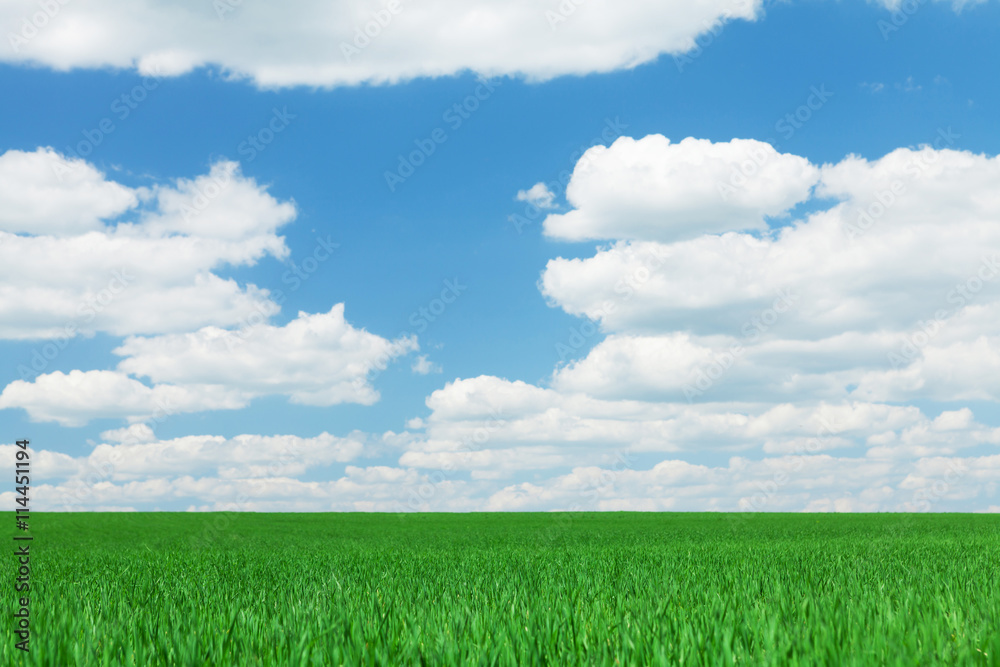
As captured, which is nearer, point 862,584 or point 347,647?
point 347,647

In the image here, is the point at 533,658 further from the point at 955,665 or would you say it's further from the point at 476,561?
the point at 476,561

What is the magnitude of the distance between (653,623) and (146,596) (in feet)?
22.3

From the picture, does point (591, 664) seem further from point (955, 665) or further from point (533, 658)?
point (955, 665)

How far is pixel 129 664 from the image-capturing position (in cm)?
415

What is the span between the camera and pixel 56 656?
14.6ft

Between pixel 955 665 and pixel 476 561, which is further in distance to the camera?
pixel 476 561

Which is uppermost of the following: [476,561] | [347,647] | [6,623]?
[347,647]

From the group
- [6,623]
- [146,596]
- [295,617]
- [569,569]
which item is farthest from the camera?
[569,569]

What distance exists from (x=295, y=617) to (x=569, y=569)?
6.16 metres

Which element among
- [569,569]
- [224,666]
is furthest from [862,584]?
[224,666]

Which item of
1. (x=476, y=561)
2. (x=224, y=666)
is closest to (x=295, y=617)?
(x=224, y=666)

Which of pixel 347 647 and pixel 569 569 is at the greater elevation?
pixel 347 647

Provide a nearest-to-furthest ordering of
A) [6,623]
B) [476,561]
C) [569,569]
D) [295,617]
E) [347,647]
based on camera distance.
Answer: [347,647] → [295,617] → [6,623] → [569,569] → [476,561]

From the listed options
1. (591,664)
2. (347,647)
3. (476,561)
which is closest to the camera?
(591,664)
